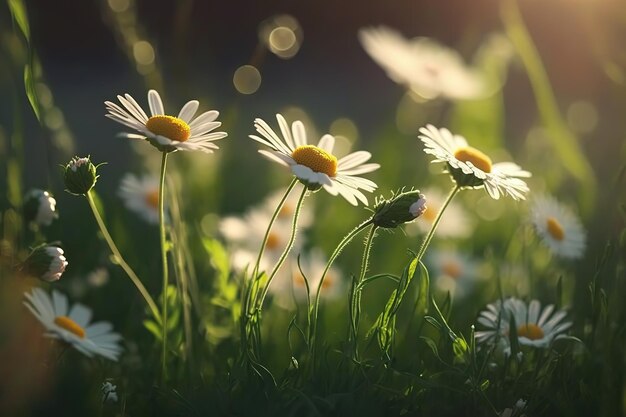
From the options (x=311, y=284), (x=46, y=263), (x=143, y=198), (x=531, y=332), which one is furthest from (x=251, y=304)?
(x=143, y=198)

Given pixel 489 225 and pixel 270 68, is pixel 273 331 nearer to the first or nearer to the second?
pixel 489 225

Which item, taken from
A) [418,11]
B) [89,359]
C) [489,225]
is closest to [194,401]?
[89,359]

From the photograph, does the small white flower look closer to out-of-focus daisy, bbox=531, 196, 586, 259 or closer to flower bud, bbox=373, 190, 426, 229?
flower bud, bbox=373, 190, 426, 229

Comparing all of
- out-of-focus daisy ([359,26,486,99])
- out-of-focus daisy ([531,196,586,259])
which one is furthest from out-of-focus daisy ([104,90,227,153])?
out-of-focus daisy ([359,26,486,99])

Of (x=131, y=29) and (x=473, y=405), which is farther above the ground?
(x=131, y=29)

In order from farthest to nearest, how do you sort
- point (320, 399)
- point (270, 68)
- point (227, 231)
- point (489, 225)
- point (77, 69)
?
1. point (270, 68)
2. point (77, 69)
3. point (489, 225)
4. point (227, 231)
5. point (320, 399)
